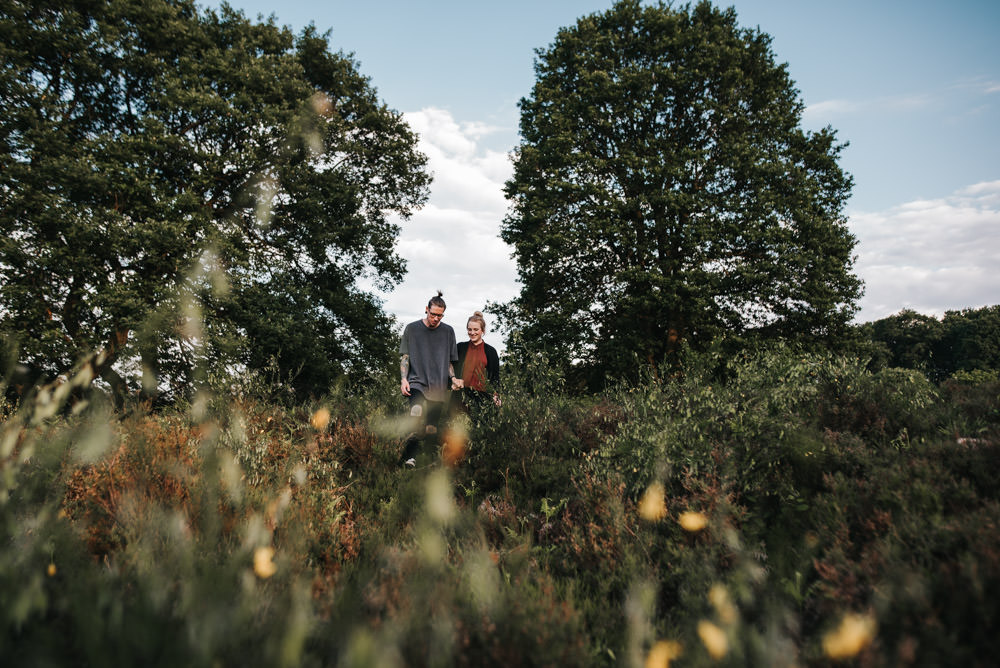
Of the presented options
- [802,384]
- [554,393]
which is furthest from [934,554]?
[554,393]

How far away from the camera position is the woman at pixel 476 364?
7109mm

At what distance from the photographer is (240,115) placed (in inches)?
567

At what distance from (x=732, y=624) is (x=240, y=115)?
1658 centimetres

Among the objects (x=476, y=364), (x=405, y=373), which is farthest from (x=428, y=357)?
(x=476, y=364)

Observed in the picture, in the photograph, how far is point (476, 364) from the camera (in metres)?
7.23

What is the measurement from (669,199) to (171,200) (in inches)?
547

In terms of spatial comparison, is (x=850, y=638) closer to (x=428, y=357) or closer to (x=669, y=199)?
(x=428, y=357)

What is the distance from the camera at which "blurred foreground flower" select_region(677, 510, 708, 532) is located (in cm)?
351

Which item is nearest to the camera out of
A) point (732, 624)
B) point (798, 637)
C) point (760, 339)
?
point (732, 624)

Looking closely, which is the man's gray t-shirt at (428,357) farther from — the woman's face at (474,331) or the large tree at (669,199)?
the large tree at (669,199)

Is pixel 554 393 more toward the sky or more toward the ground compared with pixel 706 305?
more toward the ground

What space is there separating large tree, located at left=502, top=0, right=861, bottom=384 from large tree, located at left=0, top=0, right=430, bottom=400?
6.67 metres

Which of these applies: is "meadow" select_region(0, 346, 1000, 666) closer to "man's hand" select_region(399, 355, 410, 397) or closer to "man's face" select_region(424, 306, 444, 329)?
"man's hand" select_region(399, 355, 410, 397)

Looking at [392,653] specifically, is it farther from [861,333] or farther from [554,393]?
[861,333]
